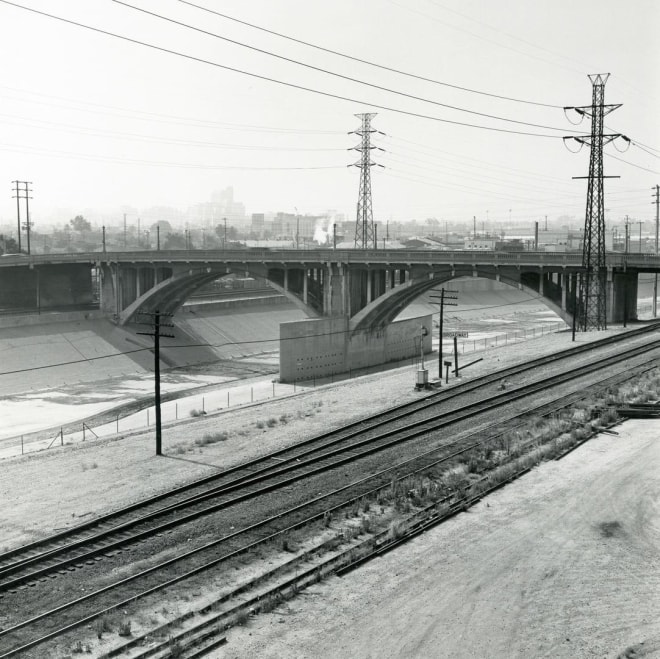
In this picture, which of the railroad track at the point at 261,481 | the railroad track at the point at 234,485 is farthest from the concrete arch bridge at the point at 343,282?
the railroad track at the point at 234,485

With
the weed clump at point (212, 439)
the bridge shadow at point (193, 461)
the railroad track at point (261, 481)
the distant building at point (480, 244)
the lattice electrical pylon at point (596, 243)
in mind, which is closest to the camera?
the railroad track at point (261, 481)

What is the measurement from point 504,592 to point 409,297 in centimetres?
5108

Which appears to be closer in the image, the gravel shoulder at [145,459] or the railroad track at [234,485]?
the railroad track at [234,485]

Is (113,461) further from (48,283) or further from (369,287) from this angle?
(48,283)

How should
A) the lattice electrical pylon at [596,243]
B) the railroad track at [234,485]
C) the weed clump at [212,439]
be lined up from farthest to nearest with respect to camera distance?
the lattice electrical pylon at [596,243]
the weed clump at [212,439]
the railroad track at [234,485]

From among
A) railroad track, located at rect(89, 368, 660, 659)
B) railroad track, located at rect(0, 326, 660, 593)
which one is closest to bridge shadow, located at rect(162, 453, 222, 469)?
railroad track, located at rect(0, 326, 660, 593)

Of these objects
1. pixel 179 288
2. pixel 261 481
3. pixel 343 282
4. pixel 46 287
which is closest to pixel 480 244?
pixel 179 288

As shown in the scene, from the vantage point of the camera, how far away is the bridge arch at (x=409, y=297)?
5719cm

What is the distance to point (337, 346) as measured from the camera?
62938mm

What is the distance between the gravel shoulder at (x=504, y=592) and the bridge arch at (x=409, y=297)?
119ft

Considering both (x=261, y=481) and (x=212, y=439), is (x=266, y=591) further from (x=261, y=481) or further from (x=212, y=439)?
(x=212, y=439)

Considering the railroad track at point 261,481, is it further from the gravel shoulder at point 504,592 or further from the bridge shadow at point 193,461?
the gravel shoulder at point 504,592

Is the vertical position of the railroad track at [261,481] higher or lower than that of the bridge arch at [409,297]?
lower

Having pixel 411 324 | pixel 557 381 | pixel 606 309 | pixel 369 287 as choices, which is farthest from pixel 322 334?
pixel 557 381
